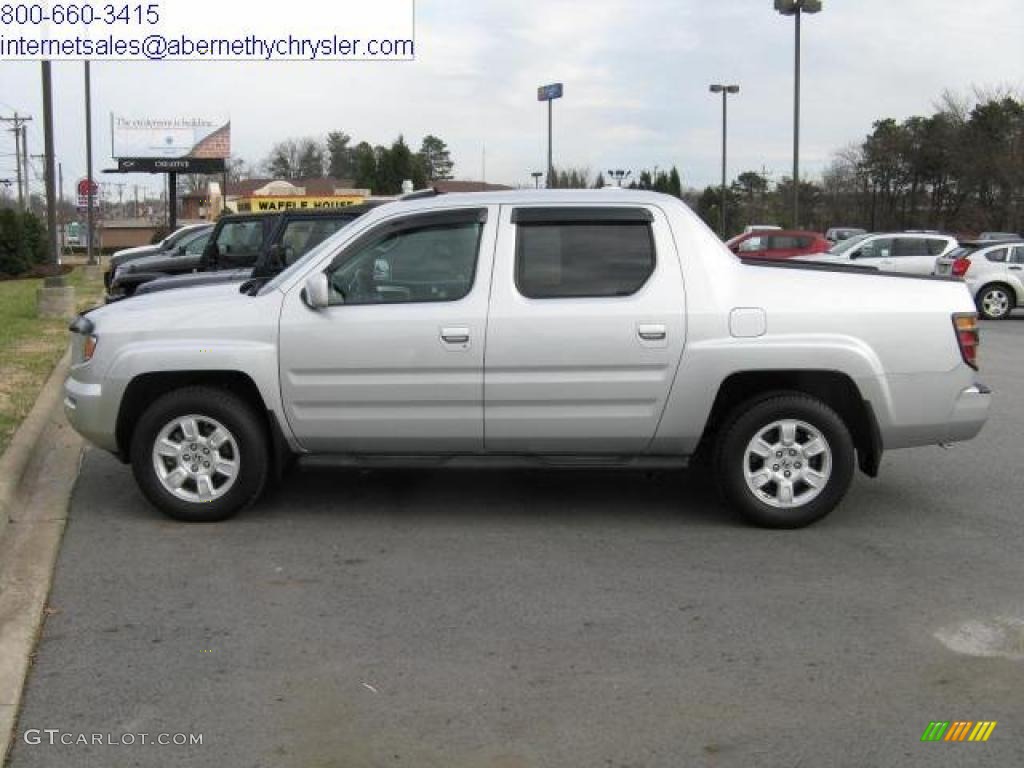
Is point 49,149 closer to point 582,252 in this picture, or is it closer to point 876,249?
point 582,252

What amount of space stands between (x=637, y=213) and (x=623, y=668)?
2.77 m

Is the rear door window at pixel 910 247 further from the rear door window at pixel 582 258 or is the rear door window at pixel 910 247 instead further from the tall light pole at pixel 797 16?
the rear door window at pixel 582 258

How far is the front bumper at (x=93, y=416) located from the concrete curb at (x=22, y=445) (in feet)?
2.05

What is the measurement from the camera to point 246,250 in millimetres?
12328

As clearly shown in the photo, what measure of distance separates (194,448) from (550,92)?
33569 millimetres

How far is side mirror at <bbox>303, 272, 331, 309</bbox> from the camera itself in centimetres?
579

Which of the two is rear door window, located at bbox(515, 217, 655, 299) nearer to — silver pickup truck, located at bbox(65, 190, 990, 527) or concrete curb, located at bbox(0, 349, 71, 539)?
silver pickup truck, located at bbox(65, 190, 990, 527)

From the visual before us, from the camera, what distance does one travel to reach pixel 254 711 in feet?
12.6

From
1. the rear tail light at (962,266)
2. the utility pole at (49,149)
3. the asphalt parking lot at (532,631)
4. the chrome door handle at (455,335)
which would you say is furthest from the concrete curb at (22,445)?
the rear tail light at (962,266)

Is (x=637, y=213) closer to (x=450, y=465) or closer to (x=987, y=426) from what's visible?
(x=450, y=465)

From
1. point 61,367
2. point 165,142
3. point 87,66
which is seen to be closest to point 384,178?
point 165,142

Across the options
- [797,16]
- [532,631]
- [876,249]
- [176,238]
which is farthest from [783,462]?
[797,16]

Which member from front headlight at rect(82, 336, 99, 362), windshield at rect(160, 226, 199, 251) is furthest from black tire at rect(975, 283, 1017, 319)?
front headlight at rect(82, 336, 99, 362)

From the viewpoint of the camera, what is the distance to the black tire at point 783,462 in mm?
5902
